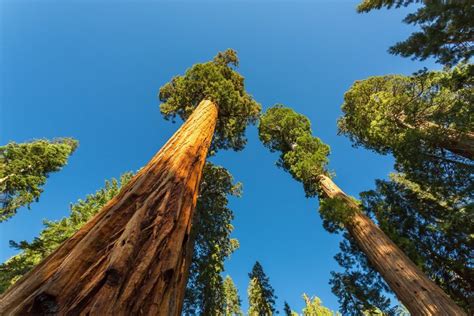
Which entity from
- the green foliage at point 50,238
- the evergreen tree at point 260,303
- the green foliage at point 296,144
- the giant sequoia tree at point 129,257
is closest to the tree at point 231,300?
the evergreen tree at point 260,303

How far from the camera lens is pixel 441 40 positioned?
604 centimetres

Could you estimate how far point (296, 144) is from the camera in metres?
10.9

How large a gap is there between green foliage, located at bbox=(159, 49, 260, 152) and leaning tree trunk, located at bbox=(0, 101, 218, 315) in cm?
621

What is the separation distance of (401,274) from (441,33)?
5.75 m

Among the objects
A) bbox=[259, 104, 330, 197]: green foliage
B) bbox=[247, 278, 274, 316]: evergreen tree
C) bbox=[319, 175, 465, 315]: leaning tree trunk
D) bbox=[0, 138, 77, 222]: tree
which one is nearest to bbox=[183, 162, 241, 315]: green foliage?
bbox=[259, 104, 330, 197]: green foliage

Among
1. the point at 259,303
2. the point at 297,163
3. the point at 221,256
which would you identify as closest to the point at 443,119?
the point at 297,163

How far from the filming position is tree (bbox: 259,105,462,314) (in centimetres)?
443

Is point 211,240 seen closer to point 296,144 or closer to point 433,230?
point 296,144

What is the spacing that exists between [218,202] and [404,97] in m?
9.22

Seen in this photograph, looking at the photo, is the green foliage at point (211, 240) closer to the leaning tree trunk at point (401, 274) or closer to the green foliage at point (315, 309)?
the leaning tree trunk at point (401, 274)

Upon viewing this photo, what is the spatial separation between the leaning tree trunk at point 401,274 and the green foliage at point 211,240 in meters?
6.24

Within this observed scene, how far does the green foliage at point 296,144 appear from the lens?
30.0 feet

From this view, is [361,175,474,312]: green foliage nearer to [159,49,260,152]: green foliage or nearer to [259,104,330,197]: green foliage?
[259,104,330,197]: green foliage

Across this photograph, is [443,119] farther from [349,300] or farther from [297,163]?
[349,300]
